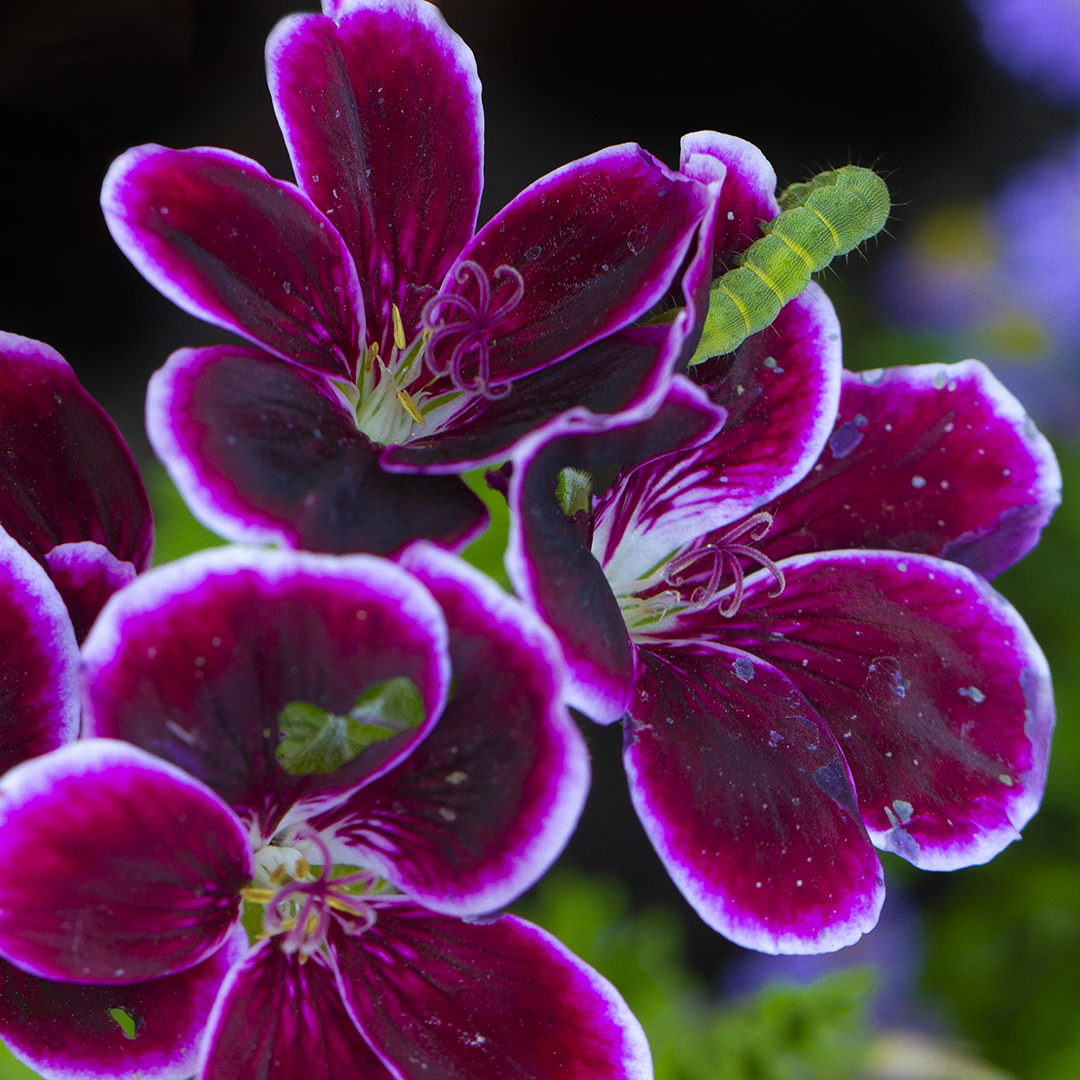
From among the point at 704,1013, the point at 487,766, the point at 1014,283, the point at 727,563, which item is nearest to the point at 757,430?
the point at 727,563

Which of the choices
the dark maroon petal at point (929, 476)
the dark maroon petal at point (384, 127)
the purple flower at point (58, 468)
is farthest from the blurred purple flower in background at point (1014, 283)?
the purple flower at point (58, 468)

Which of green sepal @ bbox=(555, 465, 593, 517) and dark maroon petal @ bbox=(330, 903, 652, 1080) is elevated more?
green sepal @ bbox=(555, 465, 593, 517)

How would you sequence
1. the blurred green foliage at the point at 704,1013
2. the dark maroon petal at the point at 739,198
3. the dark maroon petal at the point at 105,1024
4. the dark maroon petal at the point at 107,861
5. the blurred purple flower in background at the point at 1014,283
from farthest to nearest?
1. the blurred purple flower in background at the point at 1014,283
2. the blurred green foliage at the point at 704,1013
3. the dark maroon petal at the point at 739,198
4. the dark maroon petal at the point at 105,1024
5. the dark maroon petal at the point at 107,861

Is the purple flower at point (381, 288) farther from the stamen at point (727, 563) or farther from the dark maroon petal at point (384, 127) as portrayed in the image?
the stamen at point (727, 563)

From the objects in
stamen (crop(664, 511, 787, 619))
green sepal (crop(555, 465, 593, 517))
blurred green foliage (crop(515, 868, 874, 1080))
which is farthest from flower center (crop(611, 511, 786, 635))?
blurred green foliage (crop(515, 868, 874, 1080))

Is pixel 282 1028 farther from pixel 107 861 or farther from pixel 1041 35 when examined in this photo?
pixel 1041 35

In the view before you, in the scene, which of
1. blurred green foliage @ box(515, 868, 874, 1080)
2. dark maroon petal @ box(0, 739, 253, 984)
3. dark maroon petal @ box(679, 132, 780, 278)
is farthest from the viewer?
blurred green foliage @ box(515, 868, 874, 1080)

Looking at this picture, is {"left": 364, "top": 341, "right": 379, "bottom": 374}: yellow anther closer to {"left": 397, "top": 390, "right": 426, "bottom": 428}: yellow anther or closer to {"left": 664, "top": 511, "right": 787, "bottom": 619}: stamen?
{"left": 397, "top": 390, "right": 426, "bottom": 428}: yellow anther
